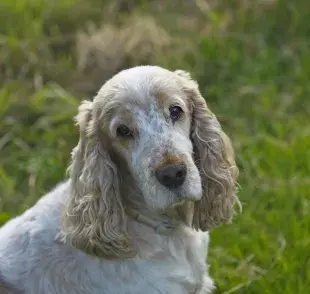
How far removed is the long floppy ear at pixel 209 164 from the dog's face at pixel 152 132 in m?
0.13

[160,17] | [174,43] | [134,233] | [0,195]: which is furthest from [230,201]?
[160,17]

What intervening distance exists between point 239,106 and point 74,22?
2.07 metres

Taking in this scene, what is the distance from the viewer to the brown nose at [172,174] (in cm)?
312

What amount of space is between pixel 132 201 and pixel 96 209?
195mm

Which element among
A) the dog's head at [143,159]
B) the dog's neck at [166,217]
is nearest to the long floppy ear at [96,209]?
the dog's head at [143,159]

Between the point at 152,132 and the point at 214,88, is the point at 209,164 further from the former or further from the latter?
the point at 214,88

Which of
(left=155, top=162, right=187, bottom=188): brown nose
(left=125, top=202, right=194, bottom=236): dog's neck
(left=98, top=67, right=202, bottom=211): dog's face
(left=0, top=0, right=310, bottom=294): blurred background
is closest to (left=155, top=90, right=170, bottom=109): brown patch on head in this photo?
(left=98, top=67, right=202, bottom=211): dog's face

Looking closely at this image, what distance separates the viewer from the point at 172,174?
3.13m

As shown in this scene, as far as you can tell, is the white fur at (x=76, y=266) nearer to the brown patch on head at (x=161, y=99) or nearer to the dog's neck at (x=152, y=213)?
the dog's neck at (x=152, y=213)

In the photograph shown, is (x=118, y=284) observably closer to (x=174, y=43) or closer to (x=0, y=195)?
(x=0, y=195)

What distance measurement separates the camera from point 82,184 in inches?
134

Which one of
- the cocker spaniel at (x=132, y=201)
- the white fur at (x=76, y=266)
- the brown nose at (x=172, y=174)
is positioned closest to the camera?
the brown nose at (x=172, y=174)

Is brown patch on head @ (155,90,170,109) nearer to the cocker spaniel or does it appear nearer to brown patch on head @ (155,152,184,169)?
the cocker spaniel

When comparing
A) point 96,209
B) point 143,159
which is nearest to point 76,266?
point 96,209
